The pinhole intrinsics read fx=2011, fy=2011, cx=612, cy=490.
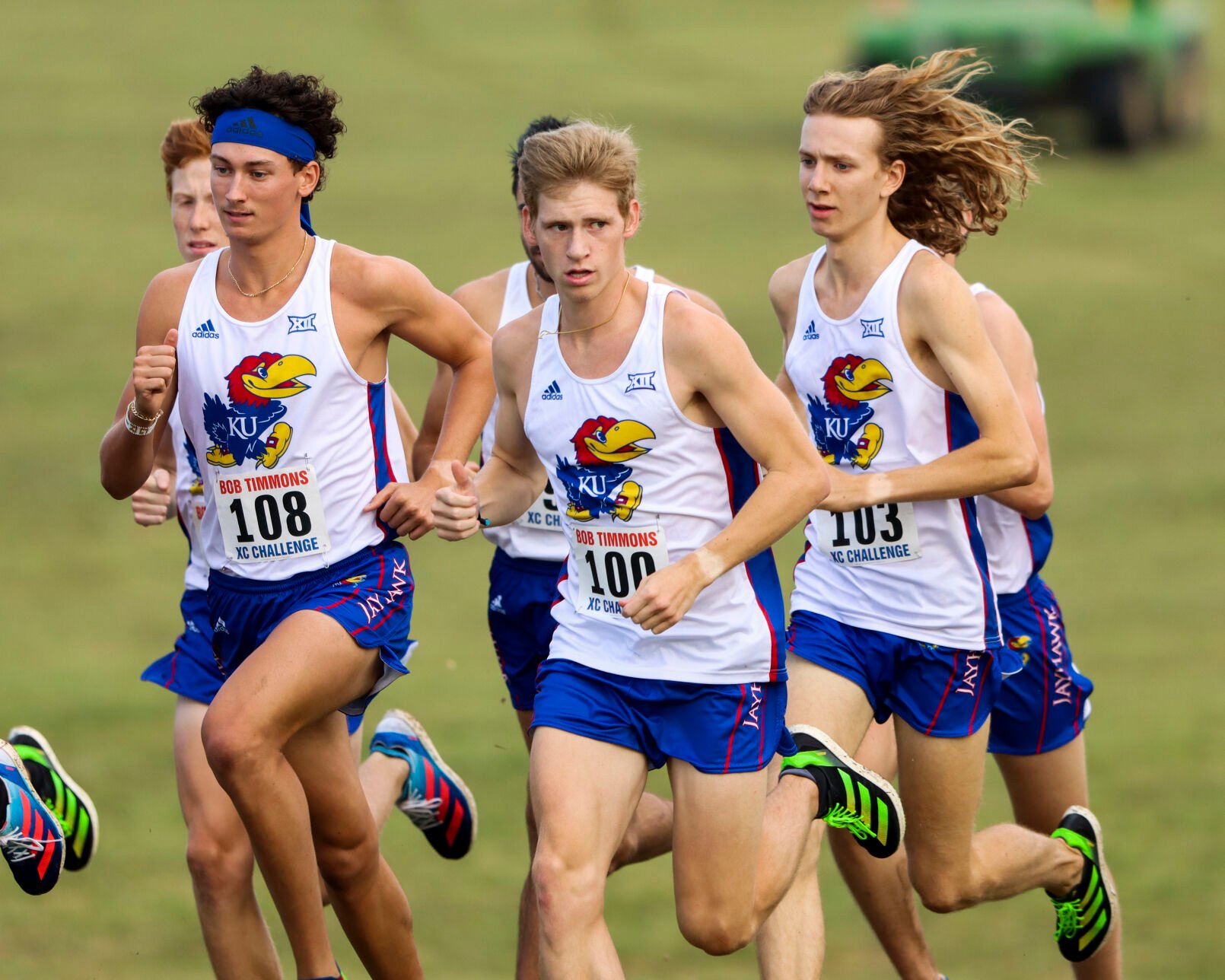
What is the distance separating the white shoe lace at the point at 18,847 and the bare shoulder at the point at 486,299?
2.16 m

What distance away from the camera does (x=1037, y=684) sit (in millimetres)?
6598

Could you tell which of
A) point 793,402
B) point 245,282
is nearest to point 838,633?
point 793,402

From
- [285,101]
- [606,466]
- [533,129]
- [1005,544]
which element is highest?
[285,101]

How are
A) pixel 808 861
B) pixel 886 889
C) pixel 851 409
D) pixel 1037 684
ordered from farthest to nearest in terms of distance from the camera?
pixel 1037 684 → pixel 886 889 → pixel 851 409 → pixel 808 861

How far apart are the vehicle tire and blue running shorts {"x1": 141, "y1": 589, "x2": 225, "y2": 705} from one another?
68.6ft

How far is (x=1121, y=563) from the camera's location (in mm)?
15742

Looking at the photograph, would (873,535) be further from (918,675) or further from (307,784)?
(307,784)

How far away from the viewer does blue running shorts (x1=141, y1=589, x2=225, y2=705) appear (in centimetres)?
620

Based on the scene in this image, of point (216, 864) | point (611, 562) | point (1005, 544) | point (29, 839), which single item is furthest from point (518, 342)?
point (29, 839)

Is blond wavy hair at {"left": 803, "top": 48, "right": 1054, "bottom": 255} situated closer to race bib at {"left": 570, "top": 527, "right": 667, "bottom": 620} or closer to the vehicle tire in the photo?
race bib at {"left": 570, "top": 527, "right": 667, "bottom": 620}

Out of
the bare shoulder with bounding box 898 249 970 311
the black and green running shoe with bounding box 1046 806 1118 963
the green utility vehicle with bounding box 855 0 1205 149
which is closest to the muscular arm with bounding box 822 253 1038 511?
the bare shoulder with bounding box 898 249 970 311

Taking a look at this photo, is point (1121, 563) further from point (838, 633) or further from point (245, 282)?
point (245, 282)

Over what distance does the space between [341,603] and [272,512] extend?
0.33 meters

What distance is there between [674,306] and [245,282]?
1253 mm
